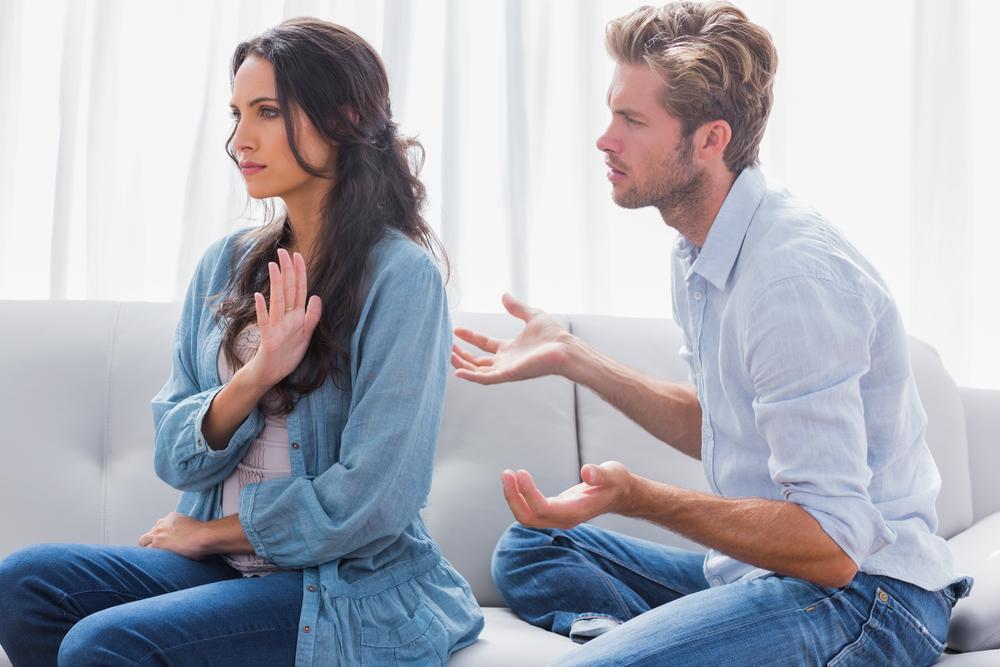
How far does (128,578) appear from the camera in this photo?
153cm

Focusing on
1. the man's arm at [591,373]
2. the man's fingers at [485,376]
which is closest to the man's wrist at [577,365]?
the man's arm at [591,373]

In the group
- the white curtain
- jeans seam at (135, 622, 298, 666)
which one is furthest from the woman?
the white curtain

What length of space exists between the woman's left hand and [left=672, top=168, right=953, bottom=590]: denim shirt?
2.46 ft

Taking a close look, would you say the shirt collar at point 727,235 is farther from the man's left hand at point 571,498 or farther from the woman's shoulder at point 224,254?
the woman's shoulder at point 224,254

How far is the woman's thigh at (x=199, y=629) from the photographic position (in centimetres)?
135

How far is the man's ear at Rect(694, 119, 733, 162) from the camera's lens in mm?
1547

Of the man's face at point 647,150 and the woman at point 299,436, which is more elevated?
the man's face at point 647,150

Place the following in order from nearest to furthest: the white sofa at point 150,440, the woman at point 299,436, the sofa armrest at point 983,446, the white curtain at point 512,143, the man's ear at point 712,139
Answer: the woman at point 299,436 < the man's ear at point 712,139 < the white sofa at point 150,440 < the sofa armrest at point 983,446 < the white curtain at point 512,143

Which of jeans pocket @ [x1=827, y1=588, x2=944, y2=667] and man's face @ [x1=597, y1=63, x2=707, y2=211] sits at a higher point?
man's face @ [x1=597, y1=63, x2=707, y2=211]

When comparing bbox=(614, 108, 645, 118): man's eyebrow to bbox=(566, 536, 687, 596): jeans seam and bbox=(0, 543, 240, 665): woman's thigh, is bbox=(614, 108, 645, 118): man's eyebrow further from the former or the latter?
bbox=(0, 543, 240, 665): woman's thigh

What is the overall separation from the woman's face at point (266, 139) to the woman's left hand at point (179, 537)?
20.0 inches

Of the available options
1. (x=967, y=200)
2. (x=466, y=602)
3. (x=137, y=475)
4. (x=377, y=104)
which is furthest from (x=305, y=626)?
(x=967, y=200)

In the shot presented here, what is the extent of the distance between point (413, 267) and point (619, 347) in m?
0.69

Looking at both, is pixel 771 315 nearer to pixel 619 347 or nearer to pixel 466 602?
pixel 466 602
